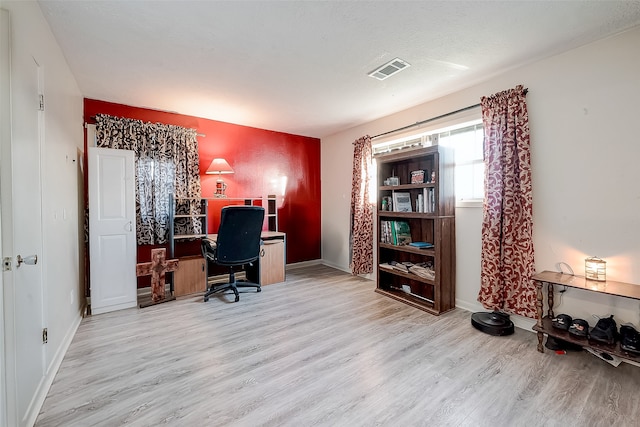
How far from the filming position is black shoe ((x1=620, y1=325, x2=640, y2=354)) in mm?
1769

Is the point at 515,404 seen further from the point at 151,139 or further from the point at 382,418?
the point at 151,139

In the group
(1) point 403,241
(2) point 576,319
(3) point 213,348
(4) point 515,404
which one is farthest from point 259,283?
(2) point 576,319

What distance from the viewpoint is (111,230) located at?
297 centimetres

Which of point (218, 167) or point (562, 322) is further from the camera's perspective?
point (218, 167)

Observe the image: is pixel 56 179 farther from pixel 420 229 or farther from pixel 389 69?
pixel 420 229

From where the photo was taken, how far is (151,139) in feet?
11.7

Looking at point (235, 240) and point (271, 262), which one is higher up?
point (235, 240)

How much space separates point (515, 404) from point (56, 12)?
3.86 m

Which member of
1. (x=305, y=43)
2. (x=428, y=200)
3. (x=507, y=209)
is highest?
(x=305, y=43)

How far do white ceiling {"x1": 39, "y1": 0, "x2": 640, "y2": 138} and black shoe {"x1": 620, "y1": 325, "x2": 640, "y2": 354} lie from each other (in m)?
2.18

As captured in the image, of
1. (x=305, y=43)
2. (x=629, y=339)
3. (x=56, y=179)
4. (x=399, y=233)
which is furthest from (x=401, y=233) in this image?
(x=56, y=179)

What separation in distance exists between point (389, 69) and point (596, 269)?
94.7 inches

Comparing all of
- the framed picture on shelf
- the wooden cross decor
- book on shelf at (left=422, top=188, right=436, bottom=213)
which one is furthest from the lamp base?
book on shelf at (left=422, top=188, right=436, bottom=213)

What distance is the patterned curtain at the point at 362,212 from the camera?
13.5ft
